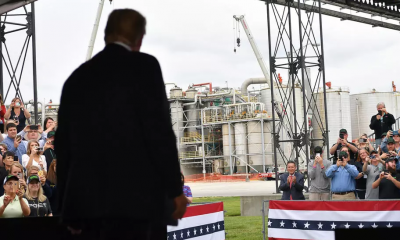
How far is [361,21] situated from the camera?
1222 inches

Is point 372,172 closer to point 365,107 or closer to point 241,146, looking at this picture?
point 241,146

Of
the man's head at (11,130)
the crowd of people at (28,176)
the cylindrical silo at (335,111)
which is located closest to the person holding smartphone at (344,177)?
the crowd of people at (28,176)

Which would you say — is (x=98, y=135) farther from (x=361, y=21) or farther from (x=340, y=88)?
(x=340, y=88)

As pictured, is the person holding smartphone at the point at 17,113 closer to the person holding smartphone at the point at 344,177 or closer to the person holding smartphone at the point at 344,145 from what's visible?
the person holding smartphone at the point at 344,177

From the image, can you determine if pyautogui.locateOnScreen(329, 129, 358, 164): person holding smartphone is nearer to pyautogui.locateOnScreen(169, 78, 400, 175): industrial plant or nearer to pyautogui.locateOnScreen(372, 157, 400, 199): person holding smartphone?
pyautogui.locateOnScreen(372, 157, 400, 199): person holding smartphone

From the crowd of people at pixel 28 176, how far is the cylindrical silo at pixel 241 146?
5347 cm

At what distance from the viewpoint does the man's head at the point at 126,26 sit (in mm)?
2789

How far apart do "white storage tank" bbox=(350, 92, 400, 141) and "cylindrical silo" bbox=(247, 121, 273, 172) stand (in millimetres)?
9566

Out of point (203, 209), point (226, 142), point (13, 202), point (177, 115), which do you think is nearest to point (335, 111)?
point (226, 142)

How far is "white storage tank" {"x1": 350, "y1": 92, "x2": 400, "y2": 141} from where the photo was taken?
64.0m

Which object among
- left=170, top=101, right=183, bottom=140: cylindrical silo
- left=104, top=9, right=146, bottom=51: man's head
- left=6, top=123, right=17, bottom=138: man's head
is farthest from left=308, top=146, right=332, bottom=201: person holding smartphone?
left=170, top=101, right=183, bottom=140: cylindrical silo

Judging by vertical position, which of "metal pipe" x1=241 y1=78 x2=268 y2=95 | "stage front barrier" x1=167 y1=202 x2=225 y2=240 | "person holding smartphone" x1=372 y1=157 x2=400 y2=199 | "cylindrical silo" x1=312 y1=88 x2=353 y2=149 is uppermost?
"metal pipe" x1=241 y1=78 x2=268 y2=95

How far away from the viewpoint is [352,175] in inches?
500

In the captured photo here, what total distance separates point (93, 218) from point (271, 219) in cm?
863
